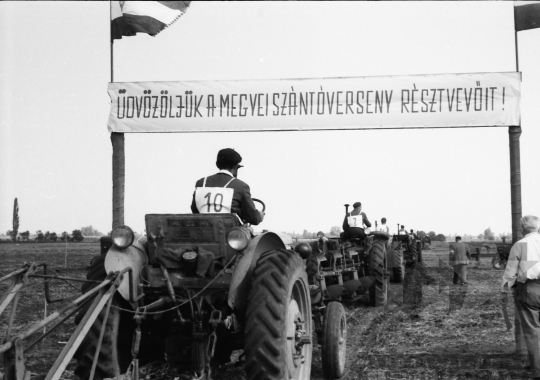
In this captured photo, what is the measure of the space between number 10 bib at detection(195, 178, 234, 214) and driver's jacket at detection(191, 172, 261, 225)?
0.05 m

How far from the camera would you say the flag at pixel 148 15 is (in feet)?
25.8

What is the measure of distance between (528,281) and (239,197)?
→ 10.5 ft

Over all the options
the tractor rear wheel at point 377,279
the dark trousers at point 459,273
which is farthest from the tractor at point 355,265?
the dark trousers at point 459,273

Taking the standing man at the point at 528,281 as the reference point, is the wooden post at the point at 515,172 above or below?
above

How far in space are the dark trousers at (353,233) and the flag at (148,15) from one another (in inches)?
234

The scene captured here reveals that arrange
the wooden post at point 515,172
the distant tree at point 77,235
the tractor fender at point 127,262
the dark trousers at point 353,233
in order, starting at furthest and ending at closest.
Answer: the distant tree at point 77,235
the dark trousers at point 353,233
the wooden post at point 515,172
the tractor fender at point 127,262

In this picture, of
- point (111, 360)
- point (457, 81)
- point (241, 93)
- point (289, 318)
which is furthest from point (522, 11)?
point (111, 360)

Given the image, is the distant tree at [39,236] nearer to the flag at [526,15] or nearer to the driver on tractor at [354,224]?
the driver on tractor at [354,224]

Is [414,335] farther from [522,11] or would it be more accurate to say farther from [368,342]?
[522,11]

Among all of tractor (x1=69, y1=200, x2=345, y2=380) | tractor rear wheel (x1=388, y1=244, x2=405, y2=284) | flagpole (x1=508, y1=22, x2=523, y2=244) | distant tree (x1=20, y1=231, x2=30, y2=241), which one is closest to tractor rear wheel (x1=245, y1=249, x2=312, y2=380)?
tractor (x1=69, y1=200, x2=345, y2=380)

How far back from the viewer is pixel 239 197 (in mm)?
4852

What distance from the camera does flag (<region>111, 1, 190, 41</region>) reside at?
7.87 m

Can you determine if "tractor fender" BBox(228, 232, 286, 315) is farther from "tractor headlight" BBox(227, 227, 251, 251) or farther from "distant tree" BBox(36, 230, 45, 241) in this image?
"distant tree" BBox(36, 230, 45, 241)

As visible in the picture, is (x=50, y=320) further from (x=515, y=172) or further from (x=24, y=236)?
(x=24, y=236)
